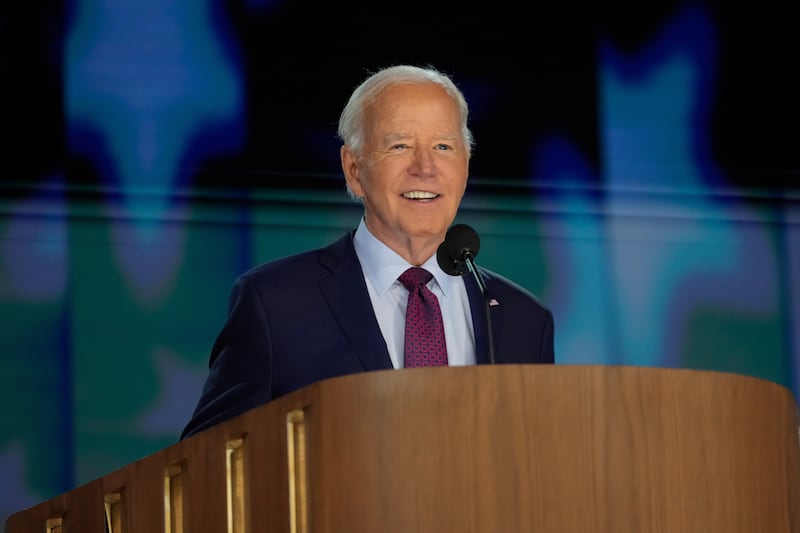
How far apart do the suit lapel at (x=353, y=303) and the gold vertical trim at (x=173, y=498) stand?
1.97ft

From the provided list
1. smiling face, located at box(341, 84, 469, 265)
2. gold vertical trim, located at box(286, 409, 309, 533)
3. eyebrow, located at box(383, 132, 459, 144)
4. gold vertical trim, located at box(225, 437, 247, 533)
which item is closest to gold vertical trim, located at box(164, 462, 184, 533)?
gold vertical trim, located at box(225, 437, 247, 533)

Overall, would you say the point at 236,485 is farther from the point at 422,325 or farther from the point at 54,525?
the point at 422,325

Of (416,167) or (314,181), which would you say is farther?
(314,181)

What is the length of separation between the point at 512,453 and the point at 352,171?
4.60ft

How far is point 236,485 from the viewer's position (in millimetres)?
2359

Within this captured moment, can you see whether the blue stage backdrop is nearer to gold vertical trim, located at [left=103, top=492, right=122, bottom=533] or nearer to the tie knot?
the tie knot

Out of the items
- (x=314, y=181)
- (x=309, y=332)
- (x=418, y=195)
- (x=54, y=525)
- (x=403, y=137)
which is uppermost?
(x=314, y=181)

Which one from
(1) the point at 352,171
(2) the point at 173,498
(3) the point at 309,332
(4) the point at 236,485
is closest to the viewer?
(4) the point at 236,485

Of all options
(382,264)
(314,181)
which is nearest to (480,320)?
(382,264)

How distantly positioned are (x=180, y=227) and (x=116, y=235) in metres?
0.17

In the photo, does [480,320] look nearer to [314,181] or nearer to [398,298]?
[398,298]

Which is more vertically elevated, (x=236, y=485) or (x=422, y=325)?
(x=422, y=325)

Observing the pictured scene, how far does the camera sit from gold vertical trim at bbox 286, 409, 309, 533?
2223 millimetres

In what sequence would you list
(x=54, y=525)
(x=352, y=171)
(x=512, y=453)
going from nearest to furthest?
1. (x=512, y=453)
2. (x=54, y=525)
3. (x=352, y=171)
